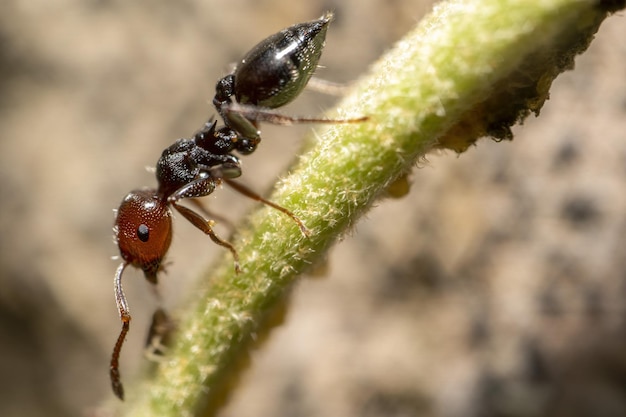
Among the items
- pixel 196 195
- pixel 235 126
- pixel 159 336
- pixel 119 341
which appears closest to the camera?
pixel 159 336

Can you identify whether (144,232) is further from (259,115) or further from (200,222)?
(259,115)

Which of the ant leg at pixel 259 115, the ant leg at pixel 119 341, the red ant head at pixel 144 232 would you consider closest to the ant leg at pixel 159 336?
the ant leg at pixel 119 341

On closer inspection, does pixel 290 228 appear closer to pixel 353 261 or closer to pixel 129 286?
pixel 353 261

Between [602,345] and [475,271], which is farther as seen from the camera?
[475,271]

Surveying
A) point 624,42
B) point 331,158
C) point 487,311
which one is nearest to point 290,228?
point 331,158

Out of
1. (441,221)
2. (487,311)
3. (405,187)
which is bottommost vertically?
(405,187)

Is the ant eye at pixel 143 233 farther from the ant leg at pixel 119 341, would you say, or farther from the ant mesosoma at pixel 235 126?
the ant leg at pixel 119 341

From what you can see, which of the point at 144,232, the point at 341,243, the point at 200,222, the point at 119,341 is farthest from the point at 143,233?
the point at 341,243
